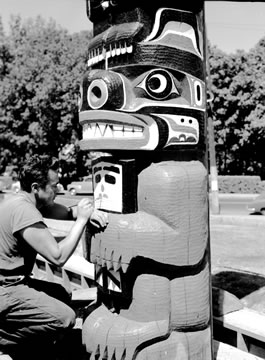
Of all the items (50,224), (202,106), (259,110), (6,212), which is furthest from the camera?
(259,110)

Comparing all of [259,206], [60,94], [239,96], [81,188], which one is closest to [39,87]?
[60,94]

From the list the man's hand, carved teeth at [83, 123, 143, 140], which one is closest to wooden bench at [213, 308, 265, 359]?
the man's hand

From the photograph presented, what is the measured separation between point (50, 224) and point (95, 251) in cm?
763

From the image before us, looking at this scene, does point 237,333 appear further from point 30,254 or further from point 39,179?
point 39,179

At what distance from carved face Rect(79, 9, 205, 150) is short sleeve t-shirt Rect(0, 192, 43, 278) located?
59 cm

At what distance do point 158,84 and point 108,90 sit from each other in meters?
0.32

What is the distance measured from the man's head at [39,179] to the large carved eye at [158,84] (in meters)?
0.84

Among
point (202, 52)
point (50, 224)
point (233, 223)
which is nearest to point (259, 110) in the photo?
point (233, 223)

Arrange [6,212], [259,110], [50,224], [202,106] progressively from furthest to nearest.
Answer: [259,110]
[50,224]
[202,106]
[6,212]

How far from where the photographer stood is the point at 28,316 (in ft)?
9.45

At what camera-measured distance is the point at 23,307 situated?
2.88 m

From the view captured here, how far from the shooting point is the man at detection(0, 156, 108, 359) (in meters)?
2.75

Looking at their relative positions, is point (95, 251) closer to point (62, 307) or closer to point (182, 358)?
point (62, 307)

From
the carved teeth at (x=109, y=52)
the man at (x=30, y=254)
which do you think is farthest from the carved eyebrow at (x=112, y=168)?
the carved teeth at (x=109, y=52)
